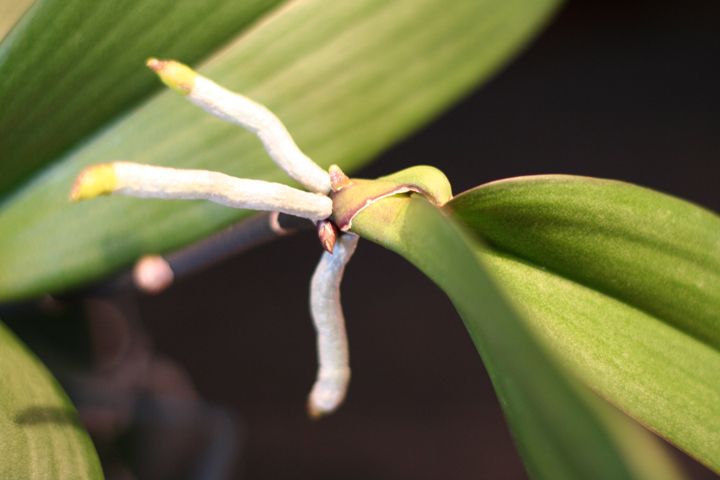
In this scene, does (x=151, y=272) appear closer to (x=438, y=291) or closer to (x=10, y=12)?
(x=10, y=12)

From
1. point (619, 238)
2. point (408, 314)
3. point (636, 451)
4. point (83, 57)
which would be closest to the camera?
point (636, 451)

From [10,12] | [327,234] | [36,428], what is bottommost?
[36,428]

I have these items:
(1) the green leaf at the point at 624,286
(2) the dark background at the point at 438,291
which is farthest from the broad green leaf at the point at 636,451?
(2) the dark background at the point at 438,291

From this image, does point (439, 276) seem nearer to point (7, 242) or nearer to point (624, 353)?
point (624, 353)

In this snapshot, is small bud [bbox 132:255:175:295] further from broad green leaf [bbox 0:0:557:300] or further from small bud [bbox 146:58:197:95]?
small bud [bbox 146:58:197:95]

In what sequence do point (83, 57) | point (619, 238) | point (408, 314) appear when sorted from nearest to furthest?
point (619, 238), point (83, 57), point (408, 314)

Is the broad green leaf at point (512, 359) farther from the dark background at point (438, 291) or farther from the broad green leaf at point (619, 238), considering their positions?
the dark background at point (438, 291)

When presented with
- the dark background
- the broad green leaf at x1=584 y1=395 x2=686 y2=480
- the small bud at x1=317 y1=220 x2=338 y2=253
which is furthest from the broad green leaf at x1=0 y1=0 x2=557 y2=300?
the dark background

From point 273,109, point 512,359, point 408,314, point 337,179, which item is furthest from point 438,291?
point 512,359
